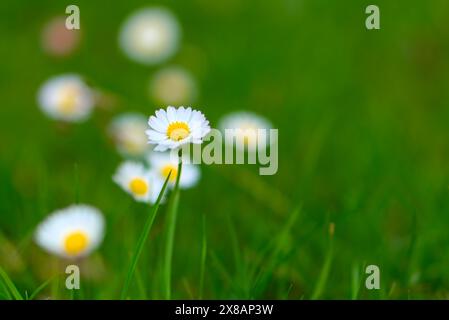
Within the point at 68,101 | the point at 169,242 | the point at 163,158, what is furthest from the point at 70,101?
the point at 169,242

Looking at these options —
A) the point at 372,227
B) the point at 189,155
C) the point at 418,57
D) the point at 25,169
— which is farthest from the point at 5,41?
the point at 372,227

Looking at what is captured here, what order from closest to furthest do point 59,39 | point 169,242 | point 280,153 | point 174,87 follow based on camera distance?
point 169,242 < point 280,153 < point 174,87 < point 59,39

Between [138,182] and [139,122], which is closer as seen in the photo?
[138,182]

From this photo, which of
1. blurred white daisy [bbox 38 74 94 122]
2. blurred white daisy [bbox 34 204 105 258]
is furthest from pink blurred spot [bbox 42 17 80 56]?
blurred white daisy [bbox 34 204 105 258]

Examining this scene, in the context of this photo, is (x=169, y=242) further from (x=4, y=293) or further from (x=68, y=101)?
(x=68, y=101)

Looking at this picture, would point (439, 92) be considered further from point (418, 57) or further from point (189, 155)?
point (189, 155)

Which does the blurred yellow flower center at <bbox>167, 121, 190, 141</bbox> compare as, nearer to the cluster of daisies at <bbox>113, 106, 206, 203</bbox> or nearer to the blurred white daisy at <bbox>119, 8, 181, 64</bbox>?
the cluster of daisies at <bbox>113, 106, 206, 203</bbox>
